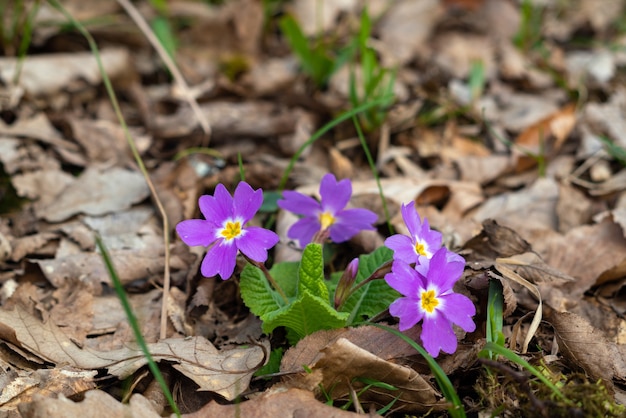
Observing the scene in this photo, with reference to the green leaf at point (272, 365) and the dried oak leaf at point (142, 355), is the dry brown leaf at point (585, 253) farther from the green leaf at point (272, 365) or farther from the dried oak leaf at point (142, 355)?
the dried oak leaf at point (142, 355)

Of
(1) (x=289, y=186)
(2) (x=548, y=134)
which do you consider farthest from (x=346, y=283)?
(2) (x=548, y=134)

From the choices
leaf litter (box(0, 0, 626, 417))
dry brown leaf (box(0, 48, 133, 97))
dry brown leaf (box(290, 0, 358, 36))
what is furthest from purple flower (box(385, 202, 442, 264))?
dry brown leaf (box(290, 0, 358, 36))

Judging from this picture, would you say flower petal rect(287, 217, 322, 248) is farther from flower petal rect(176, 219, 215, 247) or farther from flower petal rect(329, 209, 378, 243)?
flower petal rect(176, 219, 215, 247)

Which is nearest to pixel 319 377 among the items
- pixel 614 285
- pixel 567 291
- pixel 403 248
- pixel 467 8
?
pixel 403 248

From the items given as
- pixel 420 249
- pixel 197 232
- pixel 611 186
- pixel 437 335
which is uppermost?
pixel 197 232

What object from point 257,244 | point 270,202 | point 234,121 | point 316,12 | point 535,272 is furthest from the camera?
point 316,12

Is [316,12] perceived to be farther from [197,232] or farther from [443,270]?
[443,270]
